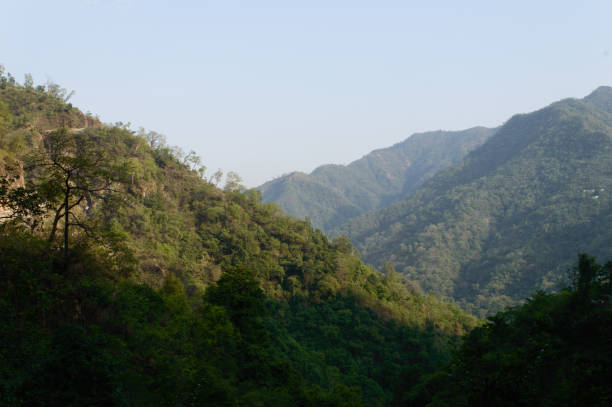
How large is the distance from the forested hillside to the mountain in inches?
2228

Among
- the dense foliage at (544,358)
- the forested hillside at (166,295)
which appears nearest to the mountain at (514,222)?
the forested hillside at (166,295)

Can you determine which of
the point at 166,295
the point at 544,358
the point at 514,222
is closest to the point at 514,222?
the point at 514,222

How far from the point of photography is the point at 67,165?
13.0 meters

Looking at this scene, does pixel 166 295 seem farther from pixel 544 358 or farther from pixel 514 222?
pixel 514 222

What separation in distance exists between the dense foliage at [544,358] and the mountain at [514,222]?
70844mm

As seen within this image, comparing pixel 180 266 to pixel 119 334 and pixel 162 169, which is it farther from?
pixel 119 334

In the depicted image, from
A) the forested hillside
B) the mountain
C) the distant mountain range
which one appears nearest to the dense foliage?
the forested hillside

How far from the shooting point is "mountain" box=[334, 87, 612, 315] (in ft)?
325

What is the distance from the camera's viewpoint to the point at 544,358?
47.9ft

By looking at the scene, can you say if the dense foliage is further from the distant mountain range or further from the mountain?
the distant mountain range

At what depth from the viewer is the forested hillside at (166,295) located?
1065cm

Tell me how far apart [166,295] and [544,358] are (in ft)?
52.8

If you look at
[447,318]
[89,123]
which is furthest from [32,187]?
[447,318]

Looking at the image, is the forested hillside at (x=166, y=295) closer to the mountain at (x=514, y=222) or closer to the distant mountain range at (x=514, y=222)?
the mountain at (x=514, y=222)
